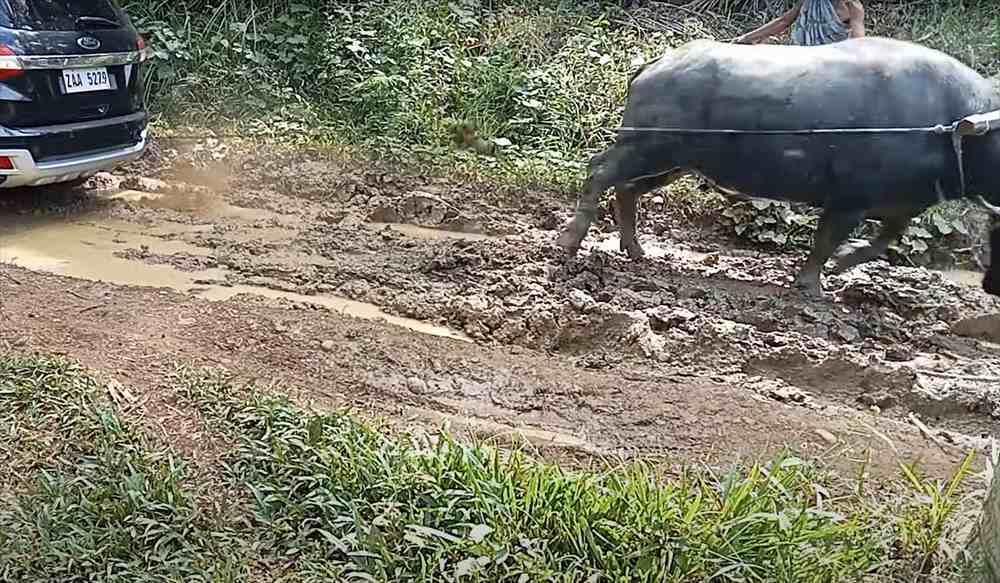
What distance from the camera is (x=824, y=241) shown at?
17.5ft

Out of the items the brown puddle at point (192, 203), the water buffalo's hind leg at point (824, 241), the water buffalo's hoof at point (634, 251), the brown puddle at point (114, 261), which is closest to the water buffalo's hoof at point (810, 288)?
the water buffalo's hind leg at point (824, 241)

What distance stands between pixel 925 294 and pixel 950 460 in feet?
6.91

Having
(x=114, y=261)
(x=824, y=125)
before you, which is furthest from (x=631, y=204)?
(x=114, y=261)

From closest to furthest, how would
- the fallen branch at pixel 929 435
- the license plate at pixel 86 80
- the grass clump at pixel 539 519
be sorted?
1. the grass clump at pixel 539 519
2. the fallen branch at pixel 929 435
3. the license plate at pixel 86 80

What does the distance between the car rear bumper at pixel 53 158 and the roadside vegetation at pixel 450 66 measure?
6.31 feet

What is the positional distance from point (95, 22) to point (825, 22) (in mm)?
4423

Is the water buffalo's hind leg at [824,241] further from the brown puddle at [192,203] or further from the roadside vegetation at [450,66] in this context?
the brown puddle at [192,203]

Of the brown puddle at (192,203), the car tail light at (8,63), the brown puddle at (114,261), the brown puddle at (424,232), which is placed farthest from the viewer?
Result: the brown puddle at (192,203)

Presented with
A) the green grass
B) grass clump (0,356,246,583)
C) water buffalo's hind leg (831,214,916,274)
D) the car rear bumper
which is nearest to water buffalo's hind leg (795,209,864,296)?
water buffalo's hind leg (831,214,916,274)

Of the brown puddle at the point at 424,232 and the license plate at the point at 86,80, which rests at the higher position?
the license plate at the point at 86,80

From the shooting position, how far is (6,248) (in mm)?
5848

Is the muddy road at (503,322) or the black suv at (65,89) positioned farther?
the black suv at (65,89)

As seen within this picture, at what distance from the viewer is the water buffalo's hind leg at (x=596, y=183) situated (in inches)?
222

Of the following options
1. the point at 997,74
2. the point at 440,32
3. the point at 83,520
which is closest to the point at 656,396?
the point at 83,520
